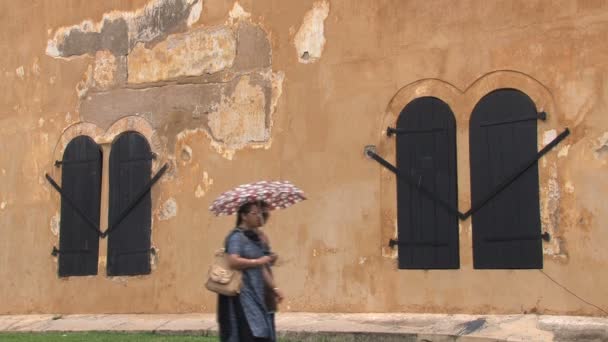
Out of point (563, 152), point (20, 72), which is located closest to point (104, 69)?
point (20, 72)

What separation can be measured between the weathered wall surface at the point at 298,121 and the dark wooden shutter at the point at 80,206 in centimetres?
16

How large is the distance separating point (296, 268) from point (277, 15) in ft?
9.98

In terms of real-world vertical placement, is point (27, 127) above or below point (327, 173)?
above

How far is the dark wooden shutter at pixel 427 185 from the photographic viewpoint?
1068 cm

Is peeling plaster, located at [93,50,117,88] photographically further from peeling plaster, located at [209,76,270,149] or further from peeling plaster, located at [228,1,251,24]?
Answer: peeling plaster, located at [228,1,251,24]

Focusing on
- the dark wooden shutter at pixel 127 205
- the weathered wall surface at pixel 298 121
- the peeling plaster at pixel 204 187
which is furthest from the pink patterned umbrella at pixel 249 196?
the dark wooden shutter at pixel 127 205

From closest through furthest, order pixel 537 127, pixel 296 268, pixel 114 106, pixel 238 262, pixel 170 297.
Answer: pixel 238 262 < pixel 537 127 < pixel 296 268 < pixel 170 297 < pixel 114 106

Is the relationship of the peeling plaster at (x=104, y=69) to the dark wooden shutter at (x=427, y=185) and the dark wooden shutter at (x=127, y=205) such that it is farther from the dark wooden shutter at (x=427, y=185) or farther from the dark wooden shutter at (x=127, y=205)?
the dark wooden shutter at (x=427, y=185)

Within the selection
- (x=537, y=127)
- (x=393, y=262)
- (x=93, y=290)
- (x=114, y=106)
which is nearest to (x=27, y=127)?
(x=114, y=106)

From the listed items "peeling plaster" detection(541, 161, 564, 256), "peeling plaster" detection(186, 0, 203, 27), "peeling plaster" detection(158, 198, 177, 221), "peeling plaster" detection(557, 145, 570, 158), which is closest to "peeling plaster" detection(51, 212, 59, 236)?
"peeling plaster" detection(158, 198, 177, 221)

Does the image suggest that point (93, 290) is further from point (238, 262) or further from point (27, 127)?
point (238, 262)

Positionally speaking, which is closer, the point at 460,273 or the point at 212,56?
the point at 460,273

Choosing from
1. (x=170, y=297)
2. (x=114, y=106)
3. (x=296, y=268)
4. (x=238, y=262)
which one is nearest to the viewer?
(x=238, y=262)

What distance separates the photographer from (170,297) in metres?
12.6
